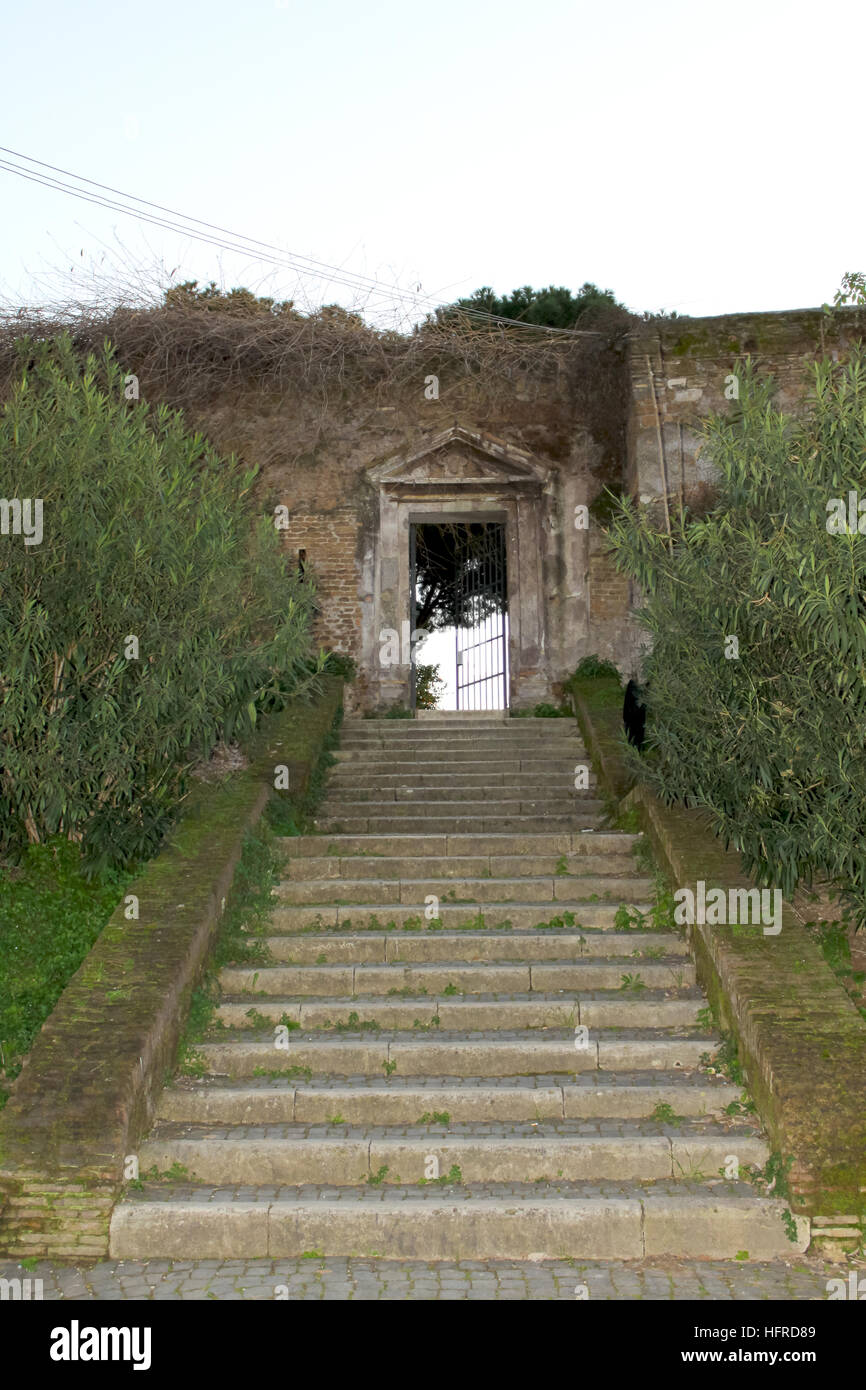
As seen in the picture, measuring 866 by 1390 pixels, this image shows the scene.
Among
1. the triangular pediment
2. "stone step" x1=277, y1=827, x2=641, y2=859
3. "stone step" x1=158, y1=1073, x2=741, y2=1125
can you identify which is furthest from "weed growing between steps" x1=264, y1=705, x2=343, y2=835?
the triangular pediment

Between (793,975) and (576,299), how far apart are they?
15121 millimetres

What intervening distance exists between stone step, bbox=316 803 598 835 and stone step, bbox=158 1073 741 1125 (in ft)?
11.6

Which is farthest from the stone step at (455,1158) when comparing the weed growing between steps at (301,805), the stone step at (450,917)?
the weed growing between steps at (301,805)

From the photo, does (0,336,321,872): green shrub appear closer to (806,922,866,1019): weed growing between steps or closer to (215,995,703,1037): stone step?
(215,995,703,1037): stone step

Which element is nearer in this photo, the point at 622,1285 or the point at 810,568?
the point at 622,1285

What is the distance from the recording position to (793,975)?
5.42 meters

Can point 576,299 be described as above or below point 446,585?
above

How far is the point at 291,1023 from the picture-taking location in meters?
5.88


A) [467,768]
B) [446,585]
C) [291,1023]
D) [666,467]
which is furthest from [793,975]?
[446,585]

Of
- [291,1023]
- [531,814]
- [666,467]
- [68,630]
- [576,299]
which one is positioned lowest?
[291,1023]

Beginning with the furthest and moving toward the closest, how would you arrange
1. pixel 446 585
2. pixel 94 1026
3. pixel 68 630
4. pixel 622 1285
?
pixel 446 585
pixel 68 630
pixel 94 1026
pixel 622 1285

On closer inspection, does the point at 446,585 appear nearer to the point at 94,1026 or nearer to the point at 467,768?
the point at 467,768

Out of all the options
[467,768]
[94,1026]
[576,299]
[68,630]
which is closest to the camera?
[94,1026]

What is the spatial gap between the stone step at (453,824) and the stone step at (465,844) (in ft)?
2.12
